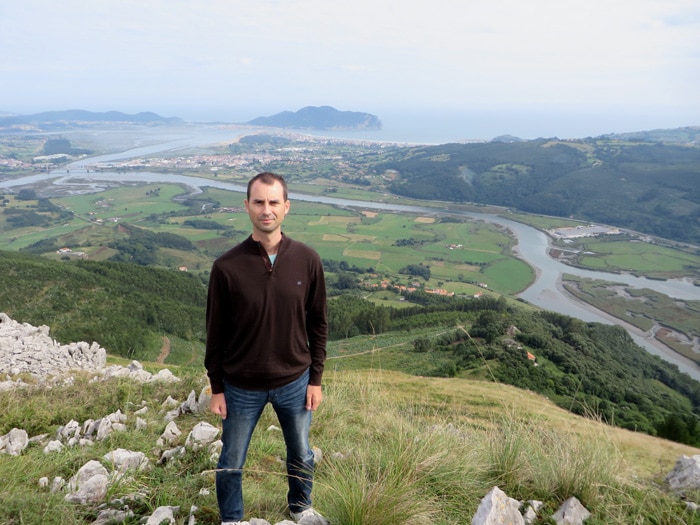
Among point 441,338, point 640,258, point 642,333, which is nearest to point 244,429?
point 441,338

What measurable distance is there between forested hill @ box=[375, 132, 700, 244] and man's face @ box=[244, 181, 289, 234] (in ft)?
378

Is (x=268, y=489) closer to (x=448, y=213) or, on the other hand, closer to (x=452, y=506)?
(x=452, y=506)

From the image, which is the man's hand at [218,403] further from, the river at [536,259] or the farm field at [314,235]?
the farm field at [314,235]

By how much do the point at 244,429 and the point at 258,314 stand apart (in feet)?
2.73

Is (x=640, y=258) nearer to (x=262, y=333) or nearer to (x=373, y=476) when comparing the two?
(x=373, y=476)

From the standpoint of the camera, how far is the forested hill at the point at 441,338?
71.2 ft

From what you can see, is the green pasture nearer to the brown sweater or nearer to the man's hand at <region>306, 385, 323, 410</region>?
the man's hand at <region>306, 385, 323, 410</region>

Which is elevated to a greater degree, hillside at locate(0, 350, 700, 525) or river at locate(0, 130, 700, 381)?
hillside at locate(0, 350, 700, 525)

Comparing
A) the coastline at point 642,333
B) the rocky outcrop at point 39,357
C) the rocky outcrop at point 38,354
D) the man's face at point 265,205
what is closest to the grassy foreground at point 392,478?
the man's face at point 265,205

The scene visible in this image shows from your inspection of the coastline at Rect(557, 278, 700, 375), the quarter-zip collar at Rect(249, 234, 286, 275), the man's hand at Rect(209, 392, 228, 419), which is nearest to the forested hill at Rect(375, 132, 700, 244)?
the coastline at Rect(557, 278, 700, 375)

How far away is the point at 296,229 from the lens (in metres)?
81.4

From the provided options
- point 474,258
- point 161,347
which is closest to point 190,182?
point 474,258

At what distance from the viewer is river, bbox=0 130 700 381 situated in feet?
166

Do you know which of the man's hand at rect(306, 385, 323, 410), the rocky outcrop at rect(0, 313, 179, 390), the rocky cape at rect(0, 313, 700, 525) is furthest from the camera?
the rocky outcrop at rect(0, 313, 179, 390)
